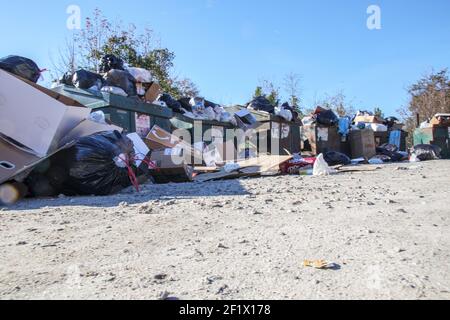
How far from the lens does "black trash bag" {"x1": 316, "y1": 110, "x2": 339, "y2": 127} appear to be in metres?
10.8

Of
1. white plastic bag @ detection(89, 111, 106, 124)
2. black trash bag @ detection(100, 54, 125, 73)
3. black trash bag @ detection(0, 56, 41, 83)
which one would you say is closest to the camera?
black trash bag @ detection(0, 56, 41, 83)

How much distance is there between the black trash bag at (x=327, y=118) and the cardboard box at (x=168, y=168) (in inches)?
246

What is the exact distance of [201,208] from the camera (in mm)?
2932

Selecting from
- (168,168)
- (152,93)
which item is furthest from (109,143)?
(152,93)

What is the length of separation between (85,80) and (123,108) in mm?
678

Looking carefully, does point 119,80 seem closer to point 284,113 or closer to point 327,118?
point 284,113

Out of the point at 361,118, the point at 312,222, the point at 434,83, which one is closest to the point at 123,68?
the point at 312,222

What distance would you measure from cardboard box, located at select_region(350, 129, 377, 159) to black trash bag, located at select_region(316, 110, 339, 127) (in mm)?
756

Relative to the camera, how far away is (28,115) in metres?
3.89

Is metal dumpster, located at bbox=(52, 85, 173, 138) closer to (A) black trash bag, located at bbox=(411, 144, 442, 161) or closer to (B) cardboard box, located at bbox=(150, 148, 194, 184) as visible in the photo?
(B) cardboard box, located at bbox=(150, 148, 194, 184)

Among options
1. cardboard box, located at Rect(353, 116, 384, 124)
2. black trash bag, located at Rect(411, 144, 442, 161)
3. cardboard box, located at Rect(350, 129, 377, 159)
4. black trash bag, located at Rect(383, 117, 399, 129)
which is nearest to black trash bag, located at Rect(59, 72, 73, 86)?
cardboard box, located at Rect(350, 129, 377, 159)

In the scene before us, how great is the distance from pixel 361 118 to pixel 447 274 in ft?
39.6

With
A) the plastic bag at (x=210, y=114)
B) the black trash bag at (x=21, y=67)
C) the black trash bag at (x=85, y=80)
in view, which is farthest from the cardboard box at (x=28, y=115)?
the plastic bag at (x=210, y=114)

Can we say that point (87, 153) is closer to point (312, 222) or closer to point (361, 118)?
point (312, 222)
